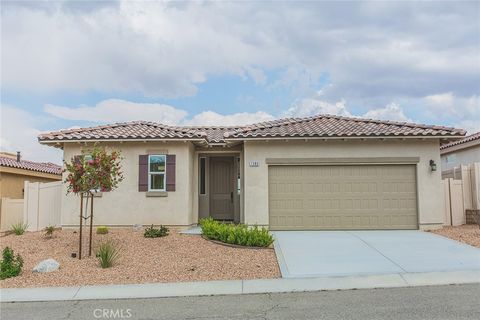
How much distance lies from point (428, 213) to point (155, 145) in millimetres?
9640

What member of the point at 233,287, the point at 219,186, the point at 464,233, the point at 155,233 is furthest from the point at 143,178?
the point at 464,233

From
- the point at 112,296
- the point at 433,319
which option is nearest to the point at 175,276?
the point at 112,296

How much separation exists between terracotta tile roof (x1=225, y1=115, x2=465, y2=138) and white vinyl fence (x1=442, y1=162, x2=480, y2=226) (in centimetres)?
222

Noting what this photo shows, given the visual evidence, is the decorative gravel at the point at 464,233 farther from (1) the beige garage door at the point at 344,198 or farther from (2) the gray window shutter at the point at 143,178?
(2) the gray window shutter at the point at 143,178

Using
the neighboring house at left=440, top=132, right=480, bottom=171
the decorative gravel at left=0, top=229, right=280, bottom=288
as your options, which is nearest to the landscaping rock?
the decorative gravel at left=0, top=229, right=280, bottom=288

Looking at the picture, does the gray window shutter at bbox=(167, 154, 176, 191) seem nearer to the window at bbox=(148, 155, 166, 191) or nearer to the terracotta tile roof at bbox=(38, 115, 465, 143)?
the window at bbox=(148, 155, 166, 191)

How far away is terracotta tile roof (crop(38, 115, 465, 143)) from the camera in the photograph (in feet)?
45.1

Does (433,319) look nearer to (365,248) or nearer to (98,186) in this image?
(365,248)

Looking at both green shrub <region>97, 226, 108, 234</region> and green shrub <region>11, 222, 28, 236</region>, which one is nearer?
green shrub <region>97, 226, 108, 234</region>

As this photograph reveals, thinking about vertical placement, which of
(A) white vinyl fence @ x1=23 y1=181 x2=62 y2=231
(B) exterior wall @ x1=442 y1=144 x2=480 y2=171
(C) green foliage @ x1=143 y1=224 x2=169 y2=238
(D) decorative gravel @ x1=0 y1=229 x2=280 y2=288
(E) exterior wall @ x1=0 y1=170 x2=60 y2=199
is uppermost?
(B) exterior wall @ x1=442 y1=144 x2=480 y2=171

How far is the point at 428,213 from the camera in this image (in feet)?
45.6

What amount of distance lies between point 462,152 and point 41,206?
19.6 meters

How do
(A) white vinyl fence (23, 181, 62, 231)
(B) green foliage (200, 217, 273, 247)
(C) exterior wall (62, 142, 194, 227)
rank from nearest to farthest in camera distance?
(B) green foliage (200, 217, 273, 247) < (C) exterior wall (62, 142, 194, 227) < (A) white vinyl fence (23, 181, 62, 231)

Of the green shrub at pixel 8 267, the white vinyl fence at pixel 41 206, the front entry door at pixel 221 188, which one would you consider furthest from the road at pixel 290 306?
the front entry door at pixel 221 188
